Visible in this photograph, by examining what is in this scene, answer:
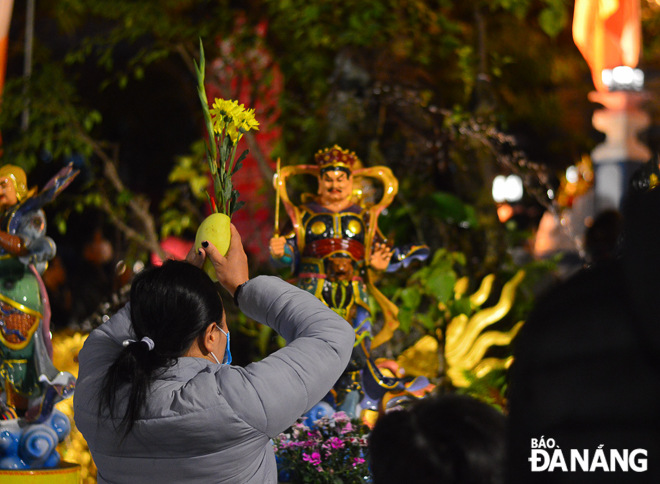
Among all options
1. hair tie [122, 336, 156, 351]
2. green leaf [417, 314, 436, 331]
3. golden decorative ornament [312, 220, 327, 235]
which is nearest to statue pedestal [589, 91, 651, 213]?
green leaf [417, 314, 436, 331]

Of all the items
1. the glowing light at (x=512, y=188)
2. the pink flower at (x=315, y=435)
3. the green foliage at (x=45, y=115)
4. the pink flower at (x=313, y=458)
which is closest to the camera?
the pink flower at (x=313, y=458)

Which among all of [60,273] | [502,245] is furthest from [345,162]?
[60,273]

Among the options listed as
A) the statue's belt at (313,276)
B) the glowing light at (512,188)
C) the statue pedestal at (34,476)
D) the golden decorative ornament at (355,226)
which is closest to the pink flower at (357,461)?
the statue's belt at (313,276)

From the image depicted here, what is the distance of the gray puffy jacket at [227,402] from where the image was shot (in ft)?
4.03

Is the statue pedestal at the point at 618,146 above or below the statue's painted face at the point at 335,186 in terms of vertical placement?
above

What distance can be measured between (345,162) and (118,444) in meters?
2.41

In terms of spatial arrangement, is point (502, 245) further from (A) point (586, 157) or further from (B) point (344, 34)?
(A) point (586, 157)

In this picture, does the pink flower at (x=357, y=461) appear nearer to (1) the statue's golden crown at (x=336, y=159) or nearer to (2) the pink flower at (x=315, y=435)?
(2) the pink flower at (x=315, y=435)

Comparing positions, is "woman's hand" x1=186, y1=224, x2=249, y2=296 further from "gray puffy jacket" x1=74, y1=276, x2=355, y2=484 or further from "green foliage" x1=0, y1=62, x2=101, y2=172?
"green foliage" x1=0, y1=62, x2=101, y2=172

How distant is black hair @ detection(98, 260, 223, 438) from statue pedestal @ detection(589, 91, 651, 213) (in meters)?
7.02

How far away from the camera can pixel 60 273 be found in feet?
23.8

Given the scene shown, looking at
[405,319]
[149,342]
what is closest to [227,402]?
[149,342]

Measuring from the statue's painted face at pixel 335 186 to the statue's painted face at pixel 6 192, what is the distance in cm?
151

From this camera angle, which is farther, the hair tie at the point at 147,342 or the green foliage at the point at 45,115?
the green foliage at the point at 45,115
